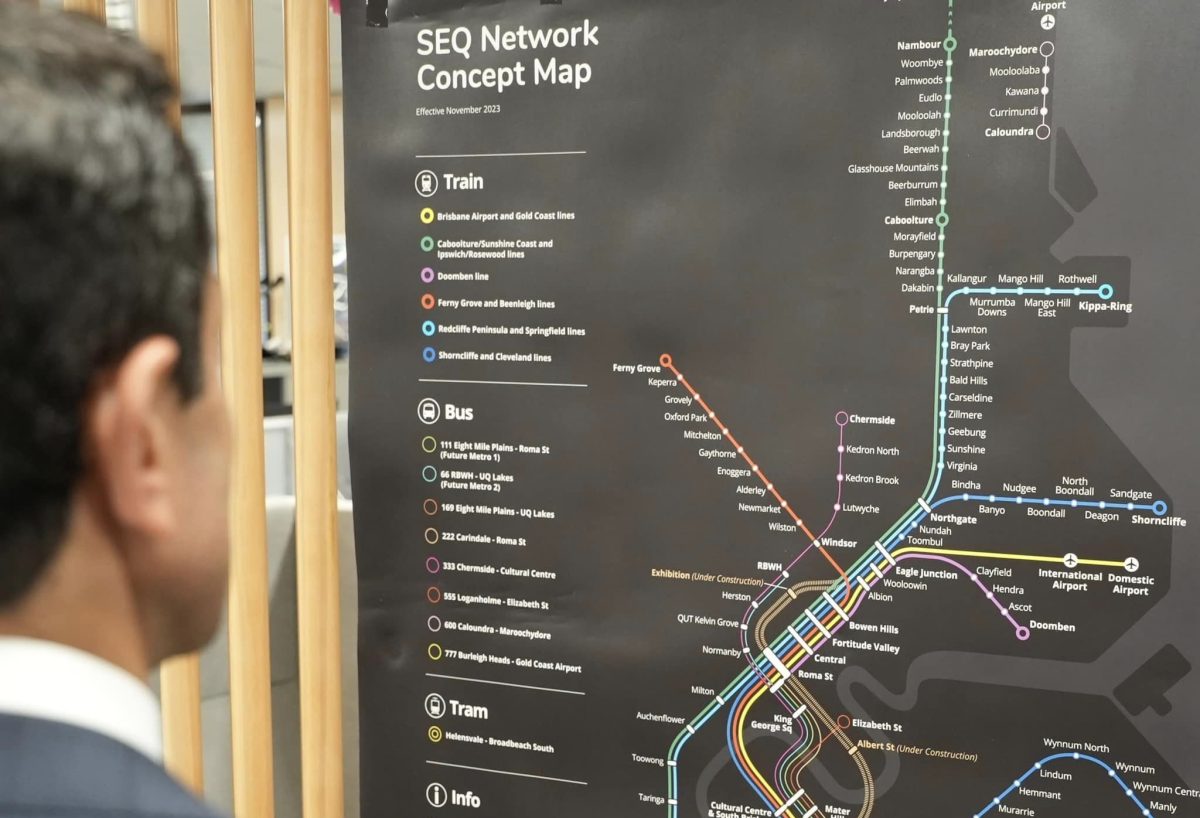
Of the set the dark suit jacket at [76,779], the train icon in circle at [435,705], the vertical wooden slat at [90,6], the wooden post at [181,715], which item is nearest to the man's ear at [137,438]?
the dark suit jacket at [76,779]

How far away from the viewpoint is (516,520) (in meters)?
1.40

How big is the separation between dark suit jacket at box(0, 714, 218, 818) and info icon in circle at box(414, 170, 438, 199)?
0.96 metres

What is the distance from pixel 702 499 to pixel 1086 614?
425mm

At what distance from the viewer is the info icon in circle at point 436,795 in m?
1.45

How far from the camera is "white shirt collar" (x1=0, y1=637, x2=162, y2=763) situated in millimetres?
544

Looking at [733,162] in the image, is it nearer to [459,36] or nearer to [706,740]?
[459,36]

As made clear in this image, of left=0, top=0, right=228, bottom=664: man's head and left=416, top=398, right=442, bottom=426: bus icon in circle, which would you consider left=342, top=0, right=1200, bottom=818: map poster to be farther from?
left=0, top=0, right=228, bottom=664: man's head

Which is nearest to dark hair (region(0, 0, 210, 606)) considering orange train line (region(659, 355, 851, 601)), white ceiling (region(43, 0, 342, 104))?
orange train line (region(659, 355, 851, 601))

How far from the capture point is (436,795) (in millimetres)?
1450

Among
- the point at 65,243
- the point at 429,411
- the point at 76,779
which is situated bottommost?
the point at 76,779

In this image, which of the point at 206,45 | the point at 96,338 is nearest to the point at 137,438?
the point at 96,338

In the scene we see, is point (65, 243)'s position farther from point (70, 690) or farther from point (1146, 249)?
point (1146, 249)

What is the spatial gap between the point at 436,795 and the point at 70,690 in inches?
38.1

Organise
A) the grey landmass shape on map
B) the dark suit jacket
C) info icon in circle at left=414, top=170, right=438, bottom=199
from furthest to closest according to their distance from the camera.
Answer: info icon in circle at left=414, top=170, right=438, bottom=199 → the grey landmass shape on map → the dark suit jacket
